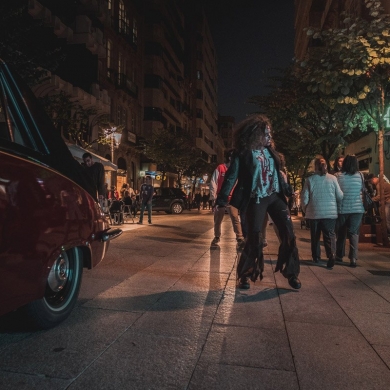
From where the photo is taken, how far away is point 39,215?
270cm

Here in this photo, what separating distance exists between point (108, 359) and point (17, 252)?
0.87 metres

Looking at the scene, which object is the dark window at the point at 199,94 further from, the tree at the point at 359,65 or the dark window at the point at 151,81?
the tree at the point at 359,65

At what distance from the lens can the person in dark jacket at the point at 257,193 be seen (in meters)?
4.62

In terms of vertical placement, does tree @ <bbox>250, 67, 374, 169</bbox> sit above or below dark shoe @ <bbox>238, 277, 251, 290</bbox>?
above

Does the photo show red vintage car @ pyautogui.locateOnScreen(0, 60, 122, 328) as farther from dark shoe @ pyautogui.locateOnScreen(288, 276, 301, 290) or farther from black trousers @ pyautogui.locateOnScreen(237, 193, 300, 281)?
dark shoe @ pyautogui.locateOnScreen(288, 276, 301, 290)

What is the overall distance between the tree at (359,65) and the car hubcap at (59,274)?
7648mm

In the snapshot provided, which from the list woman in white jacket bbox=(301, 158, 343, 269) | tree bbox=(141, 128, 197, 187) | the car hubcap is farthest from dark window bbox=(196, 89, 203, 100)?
the car hubcap

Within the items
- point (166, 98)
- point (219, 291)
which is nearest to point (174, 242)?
point (219, 291)

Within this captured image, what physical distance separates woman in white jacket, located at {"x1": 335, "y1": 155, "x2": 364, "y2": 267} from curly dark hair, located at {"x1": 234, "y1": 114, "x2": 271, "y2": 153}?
2.84 m

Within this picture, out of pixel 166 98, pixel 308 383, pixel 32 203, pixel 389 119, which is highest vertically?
pixel 166 98

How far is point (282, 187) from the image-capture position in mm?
4750

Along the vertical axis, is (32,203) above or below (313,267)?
above

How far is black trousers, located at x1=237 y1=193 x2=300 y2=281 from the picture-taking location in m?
4.62

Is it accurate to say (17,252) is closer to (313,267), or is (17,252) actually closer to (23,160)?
(23,160)
